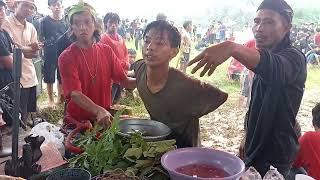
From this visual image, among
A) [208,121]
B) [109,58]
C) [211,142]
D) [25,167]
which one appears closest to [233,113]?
[208,121]

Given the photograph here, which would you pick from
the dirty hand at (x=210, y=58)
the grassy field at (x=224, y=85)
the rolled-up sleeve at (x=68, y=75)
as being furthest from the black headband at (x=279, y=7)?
the grassy field at (x=224, y=85)

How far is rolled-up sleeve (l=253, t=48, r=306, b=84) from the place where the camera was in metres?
1.79

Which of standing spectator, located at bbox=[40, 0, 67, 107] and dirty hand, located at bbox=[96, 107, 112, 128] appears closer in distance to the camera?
dirty hand, located at bbox=[96, 107, 112, 128]

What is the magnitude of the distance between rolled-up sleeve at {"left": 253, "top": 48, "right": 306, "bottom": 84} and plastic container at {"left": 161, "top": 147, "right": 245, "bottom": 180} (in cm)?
47

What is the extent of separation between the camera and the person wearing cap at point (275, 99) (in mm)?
2043

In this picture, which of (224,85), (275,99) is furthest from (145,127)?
(224,85)

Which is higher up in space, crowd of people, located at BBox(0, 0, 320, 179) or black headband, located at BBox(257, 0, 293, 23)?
black headband, located at BBox(257, 0, 293, 23)

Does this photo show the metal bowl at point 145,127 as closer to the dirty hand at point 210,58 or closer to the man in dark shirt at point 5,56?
the dirty hand at point 210,58

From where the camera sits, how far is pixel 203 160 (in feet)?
5.98

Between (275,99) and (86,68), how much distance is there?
157 cm

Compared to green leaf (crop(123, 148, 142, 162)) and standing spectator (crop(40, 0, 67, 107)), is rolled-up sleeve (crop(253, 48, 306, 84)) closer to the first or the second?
green leaf (crop(123, 148, 142, 162))

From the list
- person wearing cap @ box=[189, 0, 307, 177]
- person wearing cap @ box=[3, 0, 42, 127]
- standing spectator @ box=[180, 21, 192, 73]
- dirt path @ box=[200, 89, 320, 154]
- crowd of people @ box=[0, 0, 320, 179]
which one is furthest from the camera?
standing spectator @ box=[180, 21, 192, 73]

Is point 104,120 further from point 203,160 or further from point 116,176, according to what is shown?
point 203,160

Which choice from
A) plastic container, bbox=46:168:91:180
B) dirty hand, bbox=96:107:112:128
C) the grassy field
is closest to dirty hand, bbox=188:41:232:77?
plastic container, bbox=46:168:91:180
